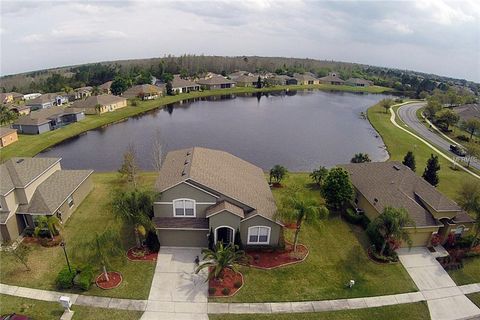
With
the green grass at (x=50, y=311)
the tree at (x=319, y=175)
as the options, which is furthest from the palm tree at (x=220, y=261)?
the tree at (x=319, y=175)

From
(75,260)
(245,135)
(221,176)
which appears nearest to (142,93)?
(245,135)

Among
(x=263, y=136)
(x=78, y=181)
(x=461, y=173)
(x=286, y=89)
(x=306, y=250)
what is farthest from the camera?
(x=286, y=89)

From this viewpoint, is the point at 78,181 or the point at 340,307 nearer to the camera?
the point at 340,307

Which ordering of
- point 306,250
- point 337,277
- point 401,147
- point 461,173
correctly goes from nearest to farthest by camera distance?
point 337,277 < point 306,250 < point 461,173 < point 401,147

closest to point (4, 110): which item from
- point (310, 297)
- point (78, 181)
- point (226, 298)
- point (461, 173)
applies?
point (78, 181)

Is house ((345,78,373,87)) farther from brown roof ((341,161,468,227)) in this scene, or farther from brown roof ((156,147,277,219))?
brown roof ((156,147,277,219))

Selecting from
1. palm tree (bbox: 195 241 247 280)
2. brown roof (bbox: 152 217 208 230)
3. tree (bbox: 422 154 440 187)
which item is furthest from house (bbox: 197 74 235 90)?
palm tree (bbox: 195 241 247 280)

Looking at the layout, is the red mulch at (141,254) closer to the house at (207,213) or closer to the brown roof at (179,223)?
the house at (207,213)

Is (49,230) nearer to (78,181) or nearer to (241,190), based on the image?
(78,181)
